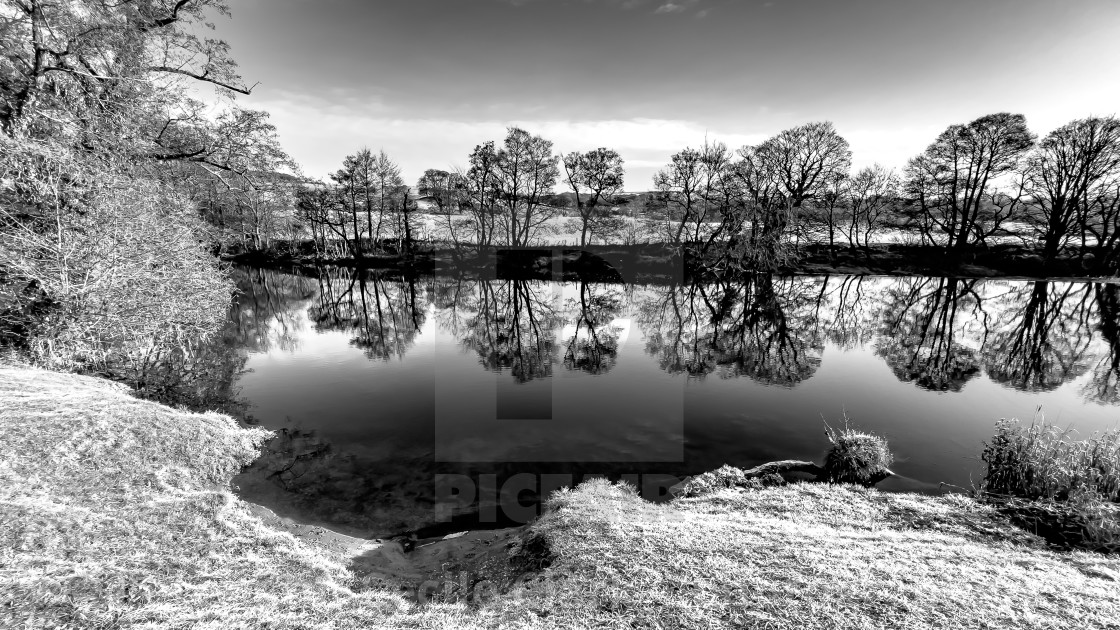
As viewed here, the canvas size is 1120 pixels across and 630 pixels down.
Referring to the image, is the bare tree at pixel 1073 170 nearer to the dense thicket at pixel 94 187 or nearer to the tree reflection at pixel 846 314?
the tree reflection at pixel 846 314

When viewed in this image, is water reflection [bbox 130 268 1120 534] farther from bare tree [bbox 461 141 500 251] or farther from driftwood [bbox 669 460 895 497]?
bare tree [bbox 461 141 500 251]

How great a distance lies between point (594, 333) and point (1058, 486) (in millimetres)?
20290

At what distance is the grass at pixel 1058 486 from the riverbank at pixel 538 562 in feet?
2.16

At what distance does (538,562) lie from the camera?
6258 mm

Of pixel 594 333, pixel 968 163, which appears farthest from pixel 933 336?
pixel 968 163

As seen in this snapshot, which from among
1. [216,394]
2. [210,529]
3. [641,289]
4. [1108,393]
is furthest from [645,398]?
[641,289]

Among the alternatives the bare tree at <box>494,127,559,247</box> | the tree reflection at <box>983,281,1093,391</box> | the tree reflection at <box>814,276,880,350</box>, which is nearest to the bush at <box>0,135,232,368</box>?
the tree reflection at <box>814,276,880,350</box>

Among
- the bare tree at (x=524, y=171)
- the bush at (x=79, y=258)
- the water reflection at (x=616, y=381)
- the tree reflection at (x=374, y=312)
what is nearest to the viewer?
the water reflection at (x=616, y=381)

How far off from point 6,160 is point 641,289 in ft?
139

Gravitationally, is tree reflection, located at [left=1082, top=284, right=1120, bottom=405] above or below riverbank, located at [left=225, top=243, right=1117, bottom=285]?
below

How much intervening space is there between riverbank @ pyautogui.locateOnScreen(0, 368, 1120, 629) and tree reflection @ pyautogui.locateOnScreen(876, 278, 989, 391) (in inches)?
522

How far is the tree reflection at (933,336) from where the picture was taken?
18.6 metres

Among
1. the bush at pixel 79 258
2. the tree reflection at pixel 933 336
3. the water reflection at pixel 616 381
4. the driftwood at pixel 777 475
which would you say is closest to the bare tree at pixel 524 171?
the water reflection at pixel 616 381

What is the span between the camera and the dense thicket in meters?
12.0
